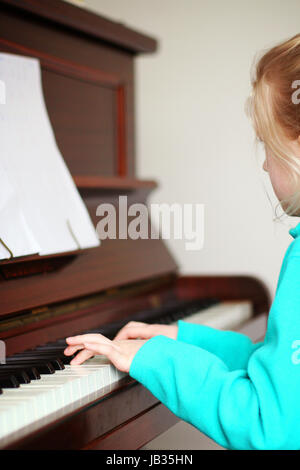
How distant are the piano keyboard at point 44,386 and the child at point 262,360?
4 centimetres

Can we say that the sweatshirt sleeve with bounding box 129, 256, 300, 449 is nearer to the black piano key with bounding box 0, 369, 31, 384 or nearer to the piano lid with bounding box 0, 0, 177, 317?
the black piano key with bounding box 0, 369, 31, 384

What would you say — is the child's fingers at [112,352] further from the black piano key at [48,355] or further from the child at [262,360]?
the black piano key at [48,355]

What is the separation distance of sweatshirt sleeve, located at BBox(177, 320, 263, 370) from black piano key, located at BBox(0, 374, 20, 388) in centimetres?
43

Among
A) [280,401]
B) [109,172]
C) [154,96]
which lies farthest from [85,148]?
[280,401]

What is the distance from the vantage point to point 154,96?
7.65 feet

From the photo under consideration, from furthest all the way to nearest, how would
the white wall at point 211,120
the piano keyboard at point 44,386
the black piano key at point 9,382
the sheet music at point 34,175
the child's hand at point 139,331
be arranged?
the white wall at point 211,120
the sheet music at point 34,175
the child's hand at point 139,331
the black piano key at point 9,382
the piano keyboard at point 44,386

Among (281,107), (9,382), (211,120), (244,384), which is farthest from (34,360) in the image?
(211,120)

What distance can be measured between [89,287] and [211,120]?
98 centimetres

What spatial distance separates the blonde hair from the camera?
101 centimetres

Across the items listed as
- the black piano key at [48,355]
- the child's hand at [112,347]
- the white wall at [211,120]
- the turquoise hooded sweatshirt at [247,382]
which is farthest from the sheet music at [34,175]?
the white wall at [211,120]

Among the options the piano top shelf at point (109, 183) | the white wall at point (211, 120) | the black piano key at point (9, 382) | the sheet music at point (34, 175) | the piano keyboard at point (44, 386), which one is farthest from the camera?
the white wall at point (211, 120)

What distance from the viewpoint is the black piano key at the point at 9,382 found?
0.95 metres

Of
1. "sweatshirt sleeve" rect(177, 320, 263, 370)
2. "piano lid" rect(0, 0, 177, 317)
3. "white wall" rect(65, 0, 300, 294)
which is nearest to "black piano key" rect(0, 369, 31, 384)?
"piano lid" rect(0, 0, 177, 317)
